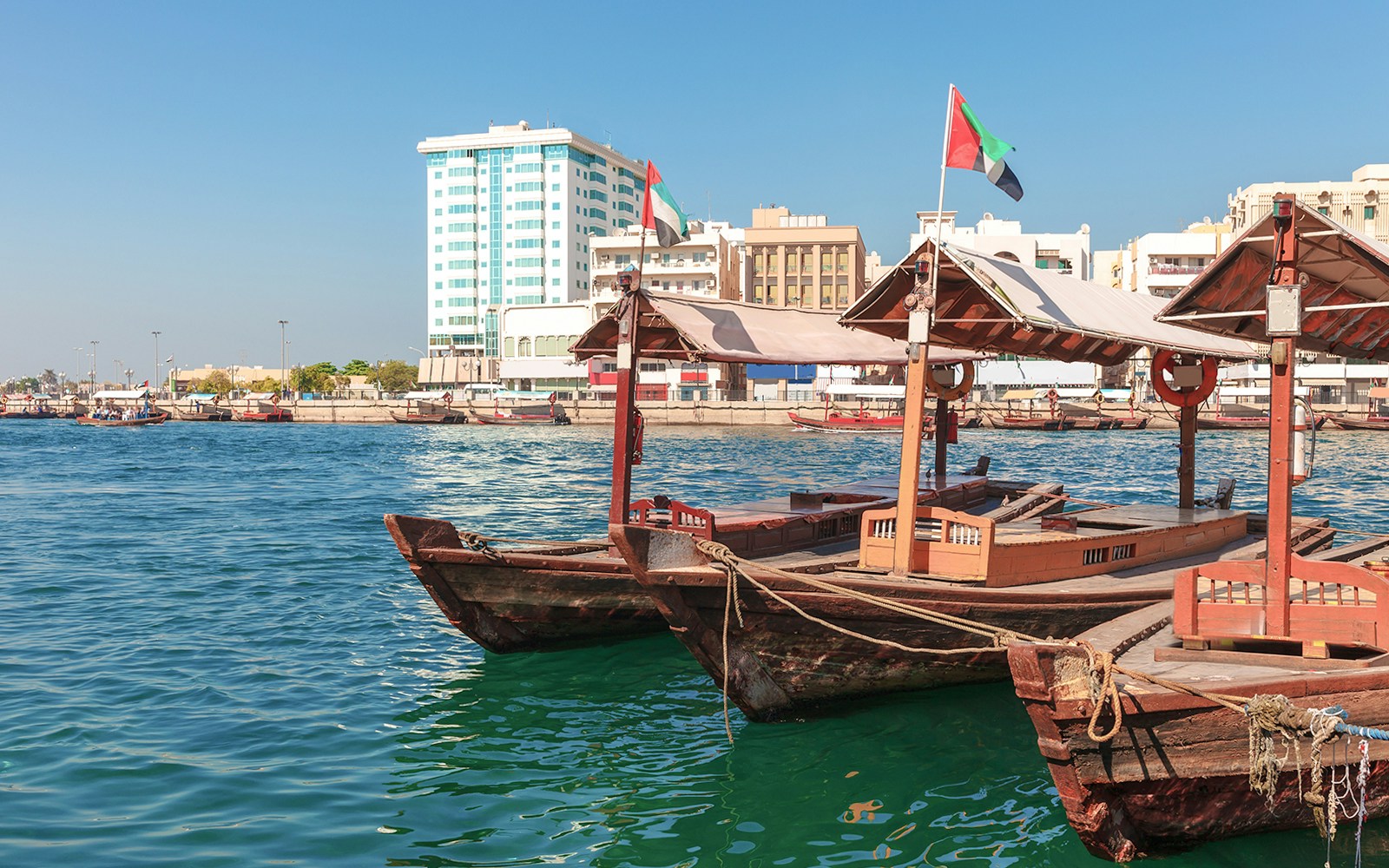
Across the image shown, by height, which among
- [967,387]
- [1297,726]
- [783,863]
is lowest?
[783,863]

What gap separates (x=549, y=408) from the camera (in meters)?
90.8

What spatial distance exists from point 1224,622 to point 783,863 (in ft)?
12.0

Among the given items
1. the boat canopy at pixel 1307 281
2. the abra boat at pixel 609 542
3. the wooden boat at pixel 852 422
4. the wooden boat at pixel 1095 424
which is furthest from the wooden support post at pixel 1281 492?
the wooden boat at pixel 1095 424

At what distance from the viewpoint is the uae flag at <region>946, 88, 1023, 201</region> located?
11023 mm

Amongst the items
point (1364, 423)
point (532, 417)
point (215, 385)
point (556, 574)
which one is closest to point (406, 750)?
point (556, 574)

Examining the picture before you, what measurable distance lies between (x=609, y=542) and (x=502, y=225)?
115 metres

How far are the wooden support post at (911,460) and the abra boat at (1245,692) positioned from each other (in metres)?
2.27

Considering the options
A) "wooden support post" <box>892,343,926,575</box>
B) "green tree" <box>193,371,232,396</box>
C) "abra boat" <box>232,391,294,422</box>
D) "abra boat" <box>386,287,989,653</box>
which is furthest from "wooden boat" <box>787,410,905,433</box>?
"green tree" <box>193,371,232,396</box>

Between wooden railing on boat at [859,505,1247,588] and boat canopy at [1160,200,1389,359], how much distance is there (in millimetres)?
2549

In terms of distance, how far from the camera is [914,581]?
10227mm

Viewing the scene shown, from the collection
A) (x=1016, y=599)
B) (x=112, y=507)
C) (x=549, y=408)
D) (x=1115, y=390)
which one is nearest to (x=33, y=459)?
(x=112, y=507)

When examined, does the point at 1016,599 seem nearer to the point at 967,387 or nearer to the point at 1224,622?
the point at 1224,622

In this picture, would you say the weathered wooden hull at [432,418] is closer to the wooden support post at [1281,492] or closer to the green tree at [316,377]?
the green tree at [316,377]

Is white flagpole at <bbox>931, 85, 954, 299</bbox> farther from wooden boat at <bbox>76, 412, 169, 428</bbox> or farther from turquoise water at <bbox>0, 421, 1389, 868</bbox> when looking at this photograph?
wooden boat at <bbox>76, 412, 169, 428</bbox>
